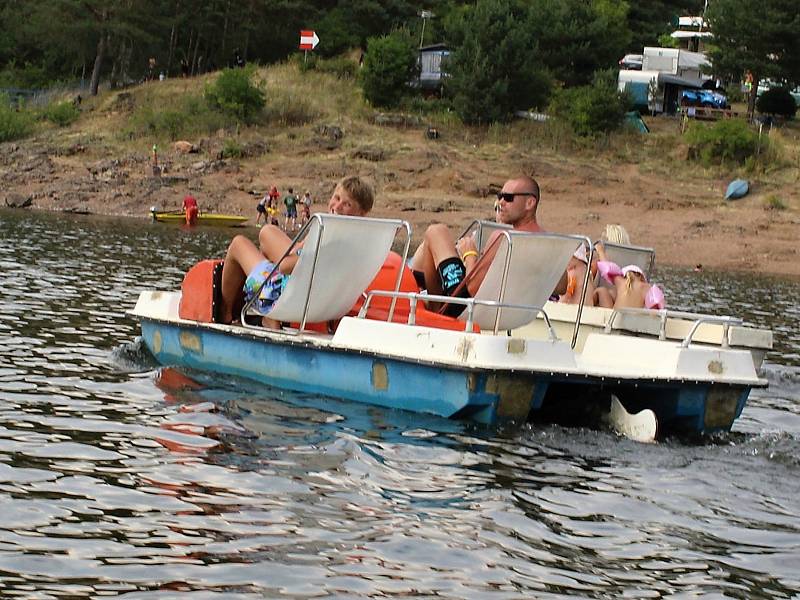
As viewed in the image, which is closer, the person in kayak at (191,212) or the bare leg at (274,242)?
the bare leg at (274,242)

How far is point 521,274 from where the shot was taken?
11.1 metres

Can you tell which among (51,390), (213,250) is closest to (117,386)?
(51,390)

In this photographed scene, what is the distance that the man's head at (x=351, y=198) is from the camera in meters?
11.6

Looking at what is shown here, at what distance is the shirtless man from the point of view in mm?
11648

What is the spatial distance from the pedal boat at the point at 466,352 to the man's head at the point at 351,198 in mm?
349

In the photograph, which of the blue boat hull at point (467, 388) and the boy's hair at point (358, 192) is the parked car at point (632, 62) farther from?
the blue boat hull at point (467, 388)

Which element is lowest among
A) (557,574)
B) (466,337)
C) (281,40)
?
(557,574)

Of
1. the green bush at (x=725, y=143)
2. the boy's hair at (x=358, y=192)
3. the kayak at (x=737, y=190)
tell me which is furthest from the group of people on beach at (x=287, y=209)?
the boy's hair at (x=358, y=192)

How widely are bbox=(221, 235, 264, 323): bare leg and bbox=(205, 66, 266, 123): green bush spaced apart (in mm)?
45330

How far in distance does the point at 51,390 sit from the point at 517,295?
12.4 feet

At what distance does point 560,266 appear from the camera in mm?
11117

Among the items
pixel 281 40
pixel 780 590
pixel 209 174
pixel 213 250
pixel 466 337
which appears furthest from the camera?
pixel 281 40

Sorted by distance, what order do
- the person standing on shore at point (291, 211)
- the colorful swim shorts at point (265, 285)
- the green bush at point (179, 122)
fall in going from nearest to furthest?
the colorful swim shorts at point (265, 285)
the person standing on shore at point (291, 211)
the green bush at point (179, 122)

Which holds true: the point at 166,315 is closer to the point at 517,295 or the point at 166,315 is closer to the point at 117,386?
the point at 117,386
